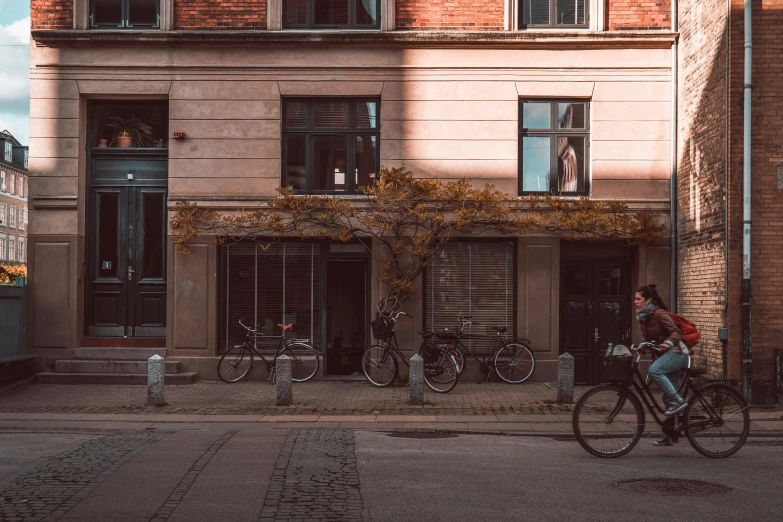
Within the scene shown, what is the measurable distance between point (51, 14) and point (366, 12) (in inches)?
232

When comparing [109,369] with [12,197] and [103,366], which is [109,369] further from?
[12,197]

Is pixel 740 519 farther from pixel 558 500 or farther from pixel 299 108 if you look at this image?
pixel 299 108

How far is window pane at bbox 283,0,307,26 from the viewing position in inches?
701

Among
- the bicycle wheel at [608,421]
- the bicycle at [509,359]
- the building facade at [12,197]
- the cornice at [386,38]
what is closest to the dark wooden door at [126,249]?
the cornice at [386,38]

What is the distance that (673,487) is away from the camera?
7.82 m

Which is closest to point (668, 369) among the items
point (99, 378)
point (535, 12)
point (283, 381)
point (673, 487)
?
point (673, 487)

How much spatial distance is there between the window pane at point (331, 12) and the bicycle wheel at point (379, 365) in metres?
6.17

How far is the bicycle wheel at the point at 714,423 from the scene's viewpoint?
9.50 metres

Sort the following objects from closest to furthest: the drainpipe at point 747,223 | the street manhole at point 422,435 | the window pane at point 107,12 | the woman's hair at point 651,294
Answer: the woman's hair at point 651,294 < the street manhole at point 422,435 < the drainpipe at point 747,223 < the window pane at point 107,12

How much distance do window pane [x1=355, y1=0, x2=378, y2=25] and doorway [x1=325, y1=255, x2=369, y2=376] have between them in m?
4.55

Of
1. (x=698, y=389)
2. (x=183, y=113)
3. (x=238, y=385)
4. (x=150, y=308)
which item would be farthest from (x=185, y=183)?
(x=698, y=389)

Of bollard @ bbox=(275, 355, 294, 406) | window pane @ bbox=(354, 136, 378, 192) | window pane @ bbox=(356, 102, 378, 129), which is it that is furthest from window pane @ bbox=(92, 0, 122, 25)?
bollard @ bbox=(275, 355, 294, 406)

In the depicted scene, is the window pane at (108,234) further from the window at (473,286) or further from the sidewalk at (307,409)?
the window at (473,286)

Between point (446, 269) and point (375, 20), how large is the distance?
4.88m
